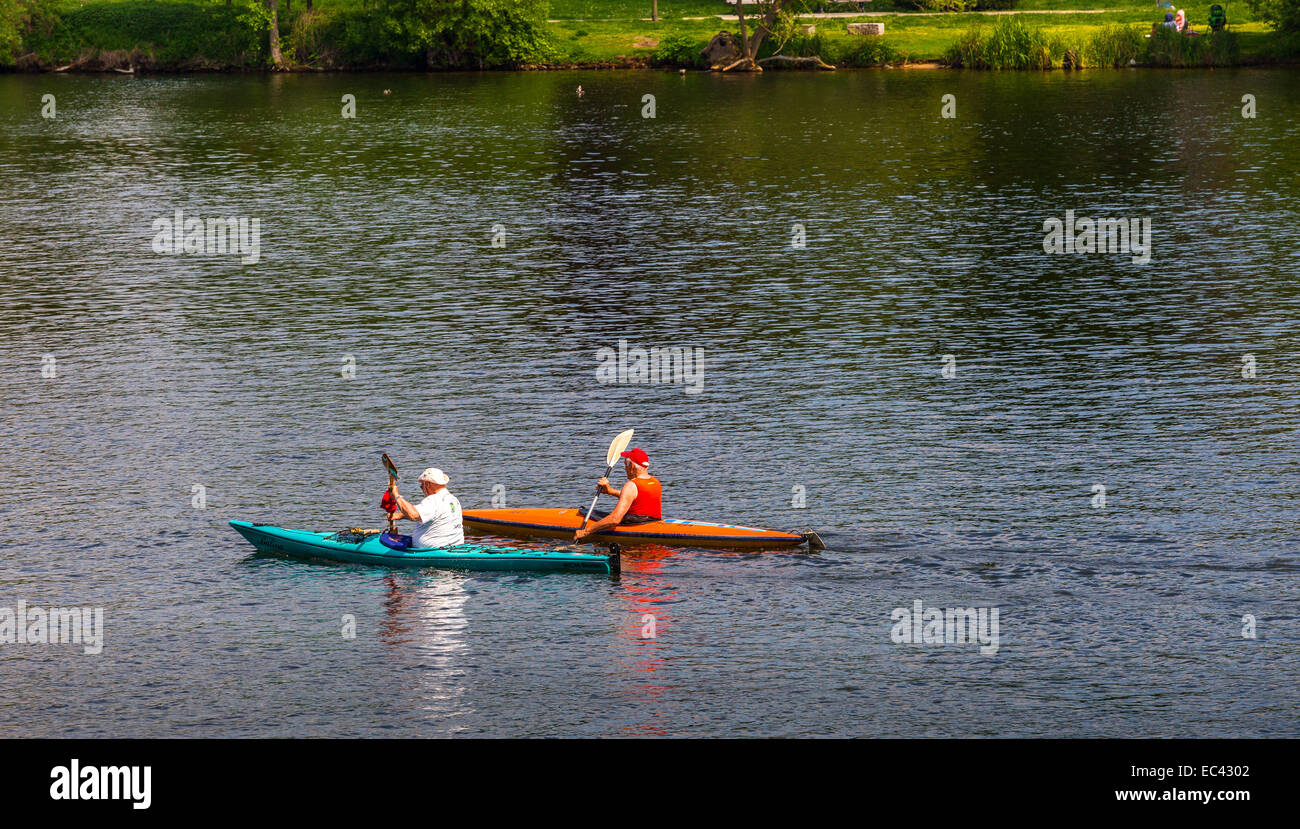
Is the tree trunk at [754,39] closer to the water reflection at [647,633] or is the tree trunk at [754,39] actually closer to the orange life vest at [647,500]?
the orange life vest at [647,500]

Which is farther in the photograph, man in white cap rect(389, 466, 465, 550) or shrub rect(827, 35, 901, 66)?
shrub rect(827, 35, 901, 66)

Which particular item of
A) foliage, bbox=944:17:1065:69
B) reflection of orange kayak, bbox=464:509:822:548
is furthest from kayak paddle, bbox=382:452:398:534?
foliage, bbox=944:17:1065:69

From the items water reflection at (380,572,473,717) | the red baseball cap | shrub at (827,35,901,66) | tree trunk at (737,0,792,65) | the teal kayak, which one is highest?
tree trunk at (737,0,792,65)

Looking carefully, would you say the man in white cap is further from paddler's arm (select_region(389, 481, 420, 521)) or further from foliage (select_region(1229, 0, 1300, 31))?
foliage (select_region(1229, 0, 1300, 31))

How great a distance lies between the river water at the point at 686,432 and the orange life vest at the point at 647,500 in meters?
1.64

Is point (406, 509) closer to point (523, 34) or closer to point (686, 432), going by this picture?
point (686, 432)

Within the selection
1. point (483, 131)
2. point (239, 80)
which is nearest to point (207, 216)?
point (483, 131)

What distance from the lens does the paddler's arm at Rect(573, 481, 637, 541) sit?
80.7 ft

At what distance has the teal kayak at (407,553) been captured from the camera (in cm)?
2364

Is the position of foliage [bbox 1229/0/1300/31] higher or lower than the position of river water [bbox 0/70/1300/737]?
higher
